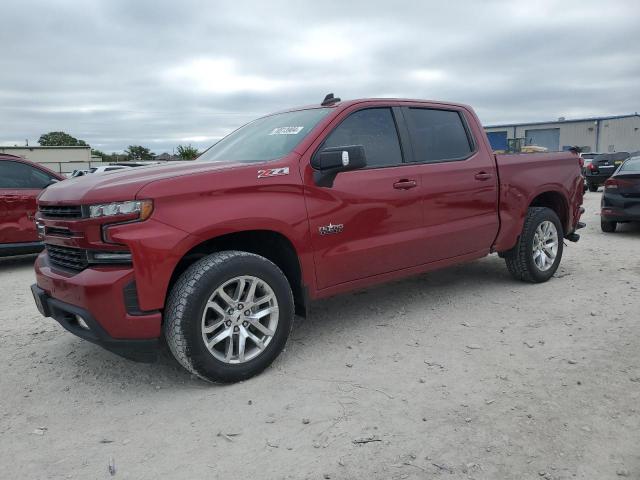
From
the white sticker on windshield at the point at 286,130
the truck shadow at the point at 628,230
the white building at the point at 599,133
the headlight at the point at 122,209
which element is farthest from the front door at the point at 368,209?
the white building at the point at 599,133

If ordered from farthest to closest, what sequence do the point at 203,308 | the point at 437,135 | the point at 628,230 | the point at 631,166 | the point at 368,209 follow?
the point at 628,230
the point at 631,166
the point at 437,135
the point at 368,209
the point at 203,308

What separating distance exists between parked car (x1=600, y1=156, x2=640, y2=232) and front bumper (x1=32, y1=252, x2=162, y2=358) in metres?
8.45

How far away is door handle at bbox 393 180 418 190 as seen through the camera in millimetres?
4340

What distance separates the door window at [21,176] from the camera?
7773mm

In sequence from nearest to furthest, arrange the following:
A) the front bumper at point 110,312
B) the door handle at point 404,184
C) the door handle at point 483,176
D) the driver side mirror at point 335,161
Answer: the front bumper at point 110,312 → the driver side mirror at point 335,161 → the door handle at point 404,184 → the door handle at point 483,176

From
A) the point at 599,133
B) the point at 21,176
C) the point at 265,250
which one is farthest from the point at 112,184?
the point at 599,133

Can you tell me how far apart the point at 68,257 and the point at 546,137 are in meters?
52.4

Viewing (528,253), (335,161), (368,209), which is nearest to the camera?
(335,161)

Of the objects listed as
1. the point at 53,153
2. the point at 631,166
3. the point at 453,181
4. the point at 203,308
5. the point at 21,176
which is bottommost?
the point at 203,308

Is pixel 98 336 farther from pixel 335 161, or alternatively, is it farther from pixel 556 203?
pixel 556 203

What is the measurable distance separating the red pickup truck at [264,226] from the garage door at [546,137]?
47.6 metres

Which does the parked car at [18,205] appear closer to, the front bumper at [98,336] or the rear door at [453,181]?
the front bumper at [98,336]

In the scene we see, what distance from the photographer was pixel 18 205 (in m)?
7.67

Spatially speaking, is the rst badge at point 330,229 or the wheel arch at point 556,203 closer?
the rst badge at point 330,229
